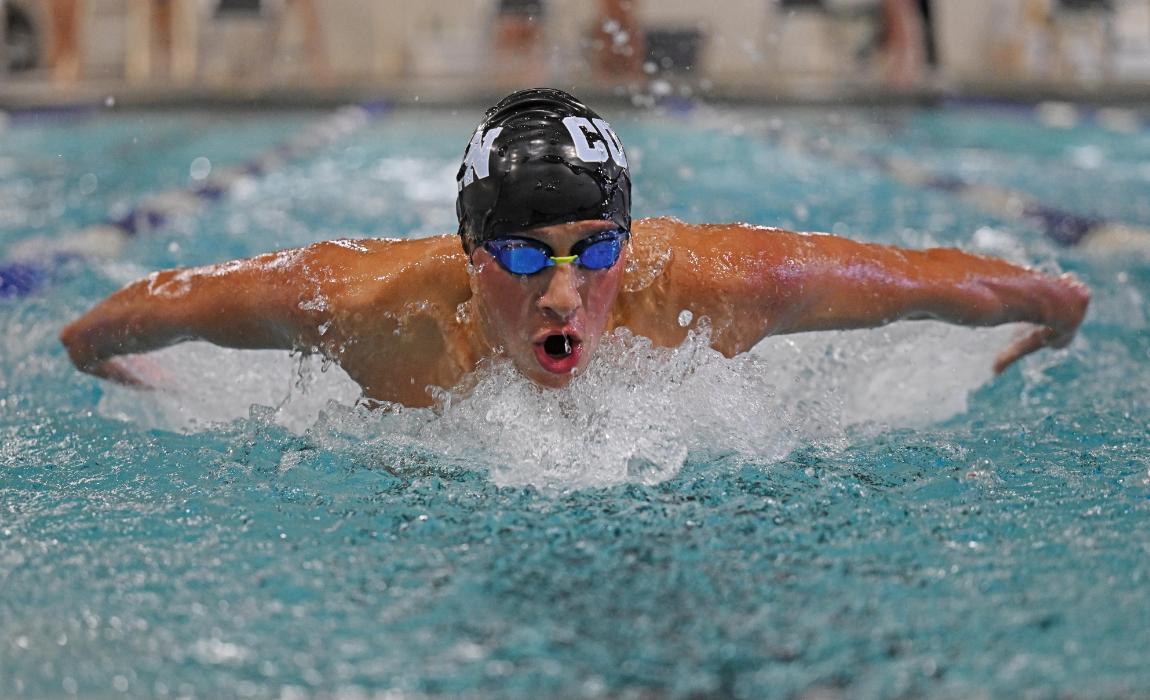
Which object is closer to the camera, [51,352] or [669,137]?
[51,352]

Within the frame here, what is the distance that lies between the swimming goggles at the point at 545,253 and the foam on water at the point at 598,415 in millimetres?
226

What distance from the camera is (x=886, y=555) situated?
1.75 metres

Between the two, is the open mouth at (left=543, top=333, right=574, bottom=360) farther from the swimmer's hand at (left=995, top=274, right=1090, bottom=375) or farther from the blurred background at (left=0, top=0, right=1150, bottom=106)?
the blurred background at (left=0, top=0, right=1150, bottom=106)

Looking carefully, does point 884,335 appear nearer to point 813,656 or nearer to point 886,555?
point 886,555

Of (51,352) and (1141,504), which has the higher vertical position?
(1141,504)

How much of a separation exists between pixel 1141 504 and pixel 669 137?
210 inches

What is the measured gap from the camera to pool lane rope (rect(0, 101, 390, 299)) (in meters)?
3.73

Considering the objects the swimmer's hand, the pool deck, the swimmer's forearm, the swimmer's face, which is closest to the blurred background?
the pool deck

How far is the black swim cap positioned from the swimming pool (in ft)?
0.97

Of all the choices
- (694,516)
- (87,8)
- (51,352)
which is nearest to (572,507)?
(694,516)

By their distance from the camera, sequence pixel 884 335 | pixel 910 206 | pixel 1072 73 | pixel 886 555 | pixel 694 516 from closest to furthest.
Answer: pixel 886 555, pixel 694 516, pixel 884 335, pixel 910 206, pixel 1072 73

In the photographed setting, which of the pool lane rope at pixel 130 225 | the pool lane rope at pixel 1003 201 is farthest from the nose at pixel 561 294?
the pool lane rope at pixel 1003 201

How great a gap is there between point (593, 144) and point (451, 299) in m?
0.37

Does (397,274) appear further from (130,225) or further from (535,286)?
(130,225)
